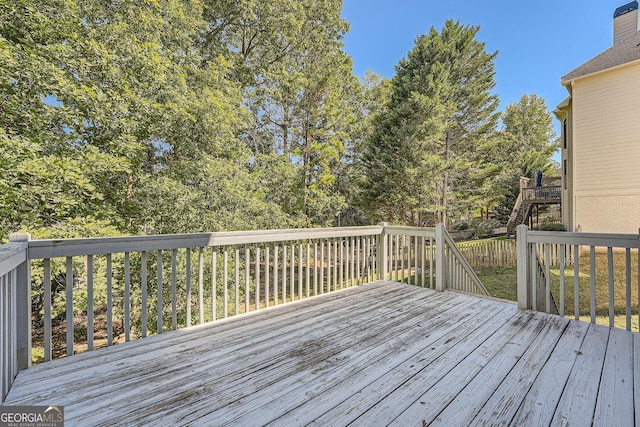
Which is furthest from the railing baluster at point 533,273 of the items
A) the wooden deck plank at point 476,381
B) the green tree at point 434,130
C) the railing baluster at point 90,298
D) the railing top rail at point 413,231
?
the green tree at point 434,130

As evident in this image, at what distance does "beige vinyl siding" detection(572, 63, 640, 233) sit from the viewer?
8.45m

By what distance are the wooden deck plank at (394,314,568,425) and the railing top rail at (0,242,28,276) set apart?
2090mm

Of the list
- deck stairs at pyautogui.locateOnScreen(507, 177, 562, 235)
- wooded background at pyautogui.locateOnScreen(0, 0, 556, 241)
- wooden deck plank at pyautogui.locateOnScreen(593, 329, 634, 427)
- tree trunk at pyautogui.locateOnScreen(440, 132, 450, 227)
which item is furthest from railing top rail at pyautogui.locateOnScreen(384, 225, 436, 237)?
deck stairs at pyautogui.locateOnScreen(507, 177, 562, 235)

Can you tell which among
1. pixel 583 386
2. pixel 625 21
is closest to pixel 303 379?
pixel 583 386

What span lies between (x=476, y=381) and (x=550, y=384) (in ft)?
1.37

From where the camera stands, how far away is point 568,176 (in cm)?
1055

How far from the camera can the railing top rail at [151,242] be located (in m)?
2.00

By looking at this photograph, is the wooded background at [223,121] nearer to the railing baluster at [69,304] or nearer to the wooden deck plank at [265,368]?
the railing baluster at [69,304]

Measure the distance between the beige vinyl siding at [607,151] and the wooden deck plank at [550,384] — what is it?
9368 millimetres

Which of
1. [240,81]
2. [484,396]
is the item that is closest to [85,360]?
[484,396]

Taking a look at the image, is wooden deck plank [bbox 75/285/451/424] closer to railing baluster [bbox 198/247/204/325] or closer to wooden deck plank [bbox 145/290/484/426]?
wooden deck plank [bbox 145/290/484/426]

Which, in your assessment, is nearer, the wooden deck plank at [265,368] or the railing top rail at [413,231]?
the wooden deck plank at [265,368]

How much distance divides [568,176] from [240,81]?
12397mm

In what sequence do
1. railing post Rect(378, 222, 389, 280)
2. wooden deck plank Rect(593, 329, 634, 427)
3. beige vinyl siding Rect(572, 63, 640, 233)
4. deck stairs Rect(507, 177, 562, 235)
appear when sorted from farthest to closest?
deck stairs Rect(507, 177, 562, 235)
beige vinyl siding Rect(572, 63, 640, 233)
railing post Rect(378, 222, 389, 280)
wooden deck plank Rect(593, 329, 634, 427)
